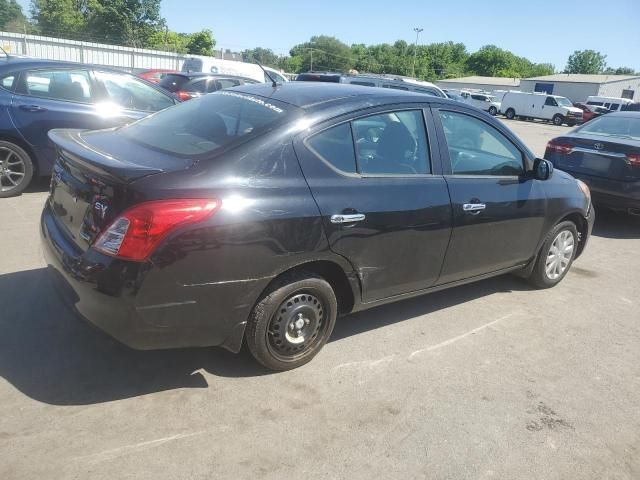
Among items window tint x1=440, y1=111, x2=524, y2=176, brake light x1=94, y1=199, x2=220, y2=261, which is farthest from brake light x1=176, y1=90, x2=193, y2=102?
brake light x1=94, y1=199, x2=220, y2=261

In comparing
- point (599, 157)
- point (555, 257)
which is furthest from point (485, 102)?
point (555, 257)

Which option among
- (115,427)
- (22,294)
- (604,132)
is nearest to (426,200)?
(115,427)

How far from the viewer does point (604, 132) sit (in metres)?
7.79

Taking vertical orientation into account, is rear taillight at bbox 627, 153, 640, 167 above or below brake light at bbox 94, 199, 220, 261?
above

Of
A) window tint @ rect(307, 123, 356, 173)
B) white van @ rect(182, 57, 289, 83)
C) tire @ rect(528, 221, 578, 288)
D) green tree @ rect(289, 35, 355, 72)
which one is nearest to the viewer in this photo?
window tint @ rect(307, 123, 356, 173)

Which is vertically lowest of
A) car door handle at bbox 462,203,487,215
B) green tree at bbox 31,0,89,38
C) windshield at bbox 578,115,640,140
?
car door handle at bbox 462,203,487,215

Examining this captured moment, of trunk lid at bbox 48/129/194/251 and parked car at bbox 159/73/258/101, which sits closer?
trunk lid at bbox 48/129/194/251

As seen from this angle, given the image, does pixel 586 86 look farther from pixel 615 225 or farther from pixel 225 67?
pixel 615 225

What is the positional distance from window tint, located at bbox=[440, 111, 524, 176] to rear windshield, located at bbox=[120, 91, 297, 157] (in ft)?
4.29

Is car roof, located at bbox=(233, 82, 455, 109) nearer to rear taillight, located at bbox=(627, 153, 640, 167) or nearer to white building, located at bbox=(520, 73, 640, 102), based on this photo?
rear taillight, located at bbox=(627, 153, 640, 167)

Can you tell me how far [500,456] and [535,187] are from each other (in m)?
2.47

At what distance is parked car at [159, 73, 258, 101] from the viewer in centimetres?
1166

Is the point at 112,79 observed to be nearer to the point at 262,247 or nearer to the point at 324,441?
the point at 262,247

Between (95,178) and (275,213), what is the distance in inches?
37.1
